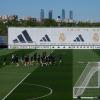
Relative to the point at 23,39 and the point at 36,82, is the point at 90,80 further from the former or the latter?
the point at 23,39

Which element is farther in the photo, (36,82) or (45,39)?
(45,39)

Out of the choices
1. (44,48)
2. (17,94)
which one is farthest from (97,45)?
(17,94)

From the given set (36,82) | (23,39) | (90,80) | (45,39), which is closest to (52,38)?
(45,39)

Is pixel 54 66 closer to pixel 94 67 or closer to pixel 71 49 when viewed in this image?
pixel 94 67

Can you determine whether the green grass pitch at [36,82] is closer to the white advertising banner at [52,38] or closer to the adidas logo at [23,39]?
the adidas logo at [23,39]

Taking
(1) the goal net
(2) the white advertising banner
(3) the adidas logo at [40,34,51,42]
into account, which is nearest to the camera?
(1) the goal net

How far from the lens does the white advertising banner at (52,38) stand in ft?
261

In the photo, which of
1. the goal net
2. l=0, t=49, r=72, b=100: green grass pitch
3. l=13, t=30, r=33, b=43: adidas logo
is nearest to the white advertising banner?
l=13, t=30, r=33, b=43: adidas logo

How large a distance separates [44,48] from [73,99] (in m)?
56.3

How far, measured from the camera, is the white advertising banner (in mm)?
79625

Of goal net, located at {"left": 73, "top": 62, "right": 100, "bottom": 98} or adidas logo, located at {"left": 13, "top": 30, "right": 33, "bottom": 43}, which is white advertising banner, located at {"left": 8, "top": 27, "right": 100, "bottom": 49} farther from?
goal net, located at {"left": 73, "top": 62, "right": 100, "bottom": 98}

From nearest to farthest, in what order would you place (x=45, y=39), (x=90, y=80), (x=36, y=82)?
1. (x=90, y=80)
2. (x=36, y=82)
3. (x=45, y=39)

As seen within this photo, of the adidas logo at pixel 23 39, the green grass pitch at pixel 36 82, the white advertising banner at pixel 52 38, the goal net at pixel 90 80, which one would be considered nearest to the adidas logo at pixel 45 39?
the white advertising banner at pixel 52 38

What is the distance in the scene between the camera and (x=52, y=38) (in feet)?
265
